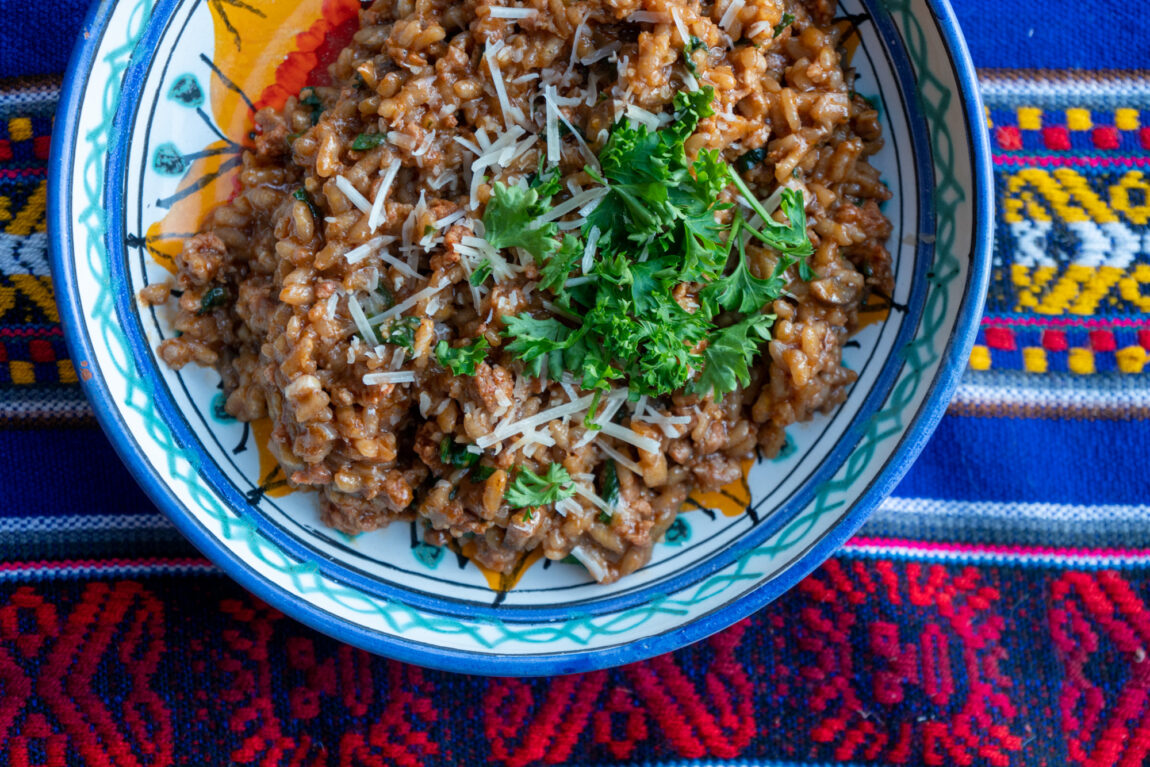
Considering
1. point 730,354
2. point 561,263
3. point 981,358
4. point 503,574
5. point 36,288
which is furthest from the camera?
point 981,358

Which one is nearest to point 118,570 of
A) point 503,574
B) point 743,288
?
point 503,574

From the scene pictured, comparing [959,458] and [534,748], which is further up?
[959,458]

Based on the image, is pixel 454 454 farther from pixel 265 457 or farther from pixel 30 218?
pixel 30 218

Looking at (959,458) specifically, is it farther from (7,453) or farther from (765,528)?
(7,453)

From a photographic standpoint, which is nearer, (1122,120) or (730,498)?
(730,498)

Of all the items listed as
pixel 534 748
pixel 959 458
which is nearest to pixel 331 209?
pixel 534 748

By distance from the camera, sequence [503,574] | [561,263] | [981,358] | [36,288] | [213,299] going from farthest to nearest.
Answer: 1. [981,358]
2. [36,288]
3. [503,574]
4. [213,299]
5. [561,263]

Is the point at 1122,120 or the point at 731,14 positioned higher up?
the point at 1122,120
